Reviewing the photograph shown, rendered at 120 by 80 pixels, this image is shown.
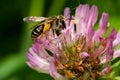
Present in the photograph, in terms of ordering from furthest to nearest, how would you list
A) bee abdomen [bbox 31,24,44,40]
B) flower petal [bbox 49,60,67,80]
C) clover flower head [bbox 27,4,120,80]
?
1. bee abdomen [bbox 31,24,44,40]
2. clover flower head [bbox 27,4,120,80]
3. flower petal [bbox 49,60,67,80]

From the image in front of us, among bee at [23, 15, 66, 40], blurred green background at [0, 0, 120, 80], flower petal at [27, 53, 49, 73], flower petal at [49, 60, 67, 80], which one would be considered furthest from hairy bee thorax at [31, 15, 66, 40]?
blurred green background at [0, 0, 120, 80]

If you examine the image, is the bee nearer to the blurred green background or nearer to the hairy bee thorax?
the hairy bee thorax

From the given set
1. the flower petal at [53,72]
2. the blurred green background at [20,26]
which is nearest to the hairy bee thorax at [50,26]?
the flower petal at [53,72]

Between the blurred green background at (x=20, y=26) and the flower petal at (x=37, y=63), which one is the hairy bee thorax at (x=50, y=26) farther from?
the blurred green background at (x=20, y=26)

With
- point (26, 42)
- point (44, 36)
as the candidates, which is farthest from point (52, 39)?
point (26, 42)

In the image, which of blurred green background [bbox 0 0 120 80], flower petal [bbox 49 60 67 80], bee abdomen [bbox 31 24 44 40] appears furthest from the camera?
blurred green background [bbox 0 0 120 80]

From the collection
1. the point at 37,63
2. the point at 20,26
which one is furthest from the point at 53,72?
the point at 20,26

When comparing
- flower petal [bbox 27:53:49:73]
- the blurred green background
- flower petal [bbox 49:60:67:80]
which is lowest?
flower petal [bbox 49:60:67:80]
